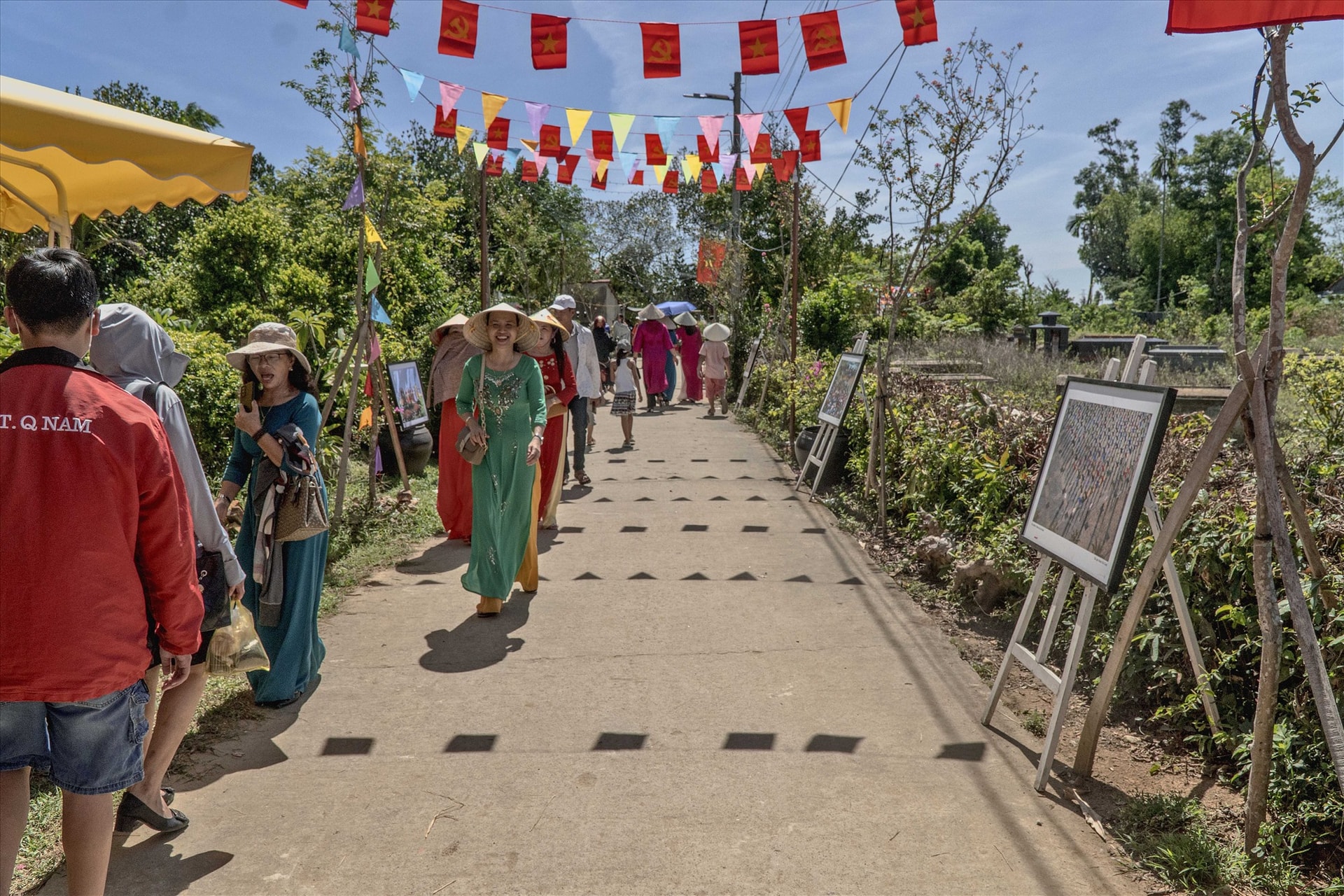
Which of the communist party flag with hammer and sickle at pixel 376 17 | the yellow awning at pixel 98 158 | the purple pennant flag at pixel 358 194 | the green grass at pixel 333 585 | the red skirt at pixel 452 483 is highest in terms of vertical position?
the communist party flag with hammer and sickle at pixel 376 17

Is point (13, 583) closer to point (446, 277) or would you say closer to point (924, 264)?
point (924, 264)

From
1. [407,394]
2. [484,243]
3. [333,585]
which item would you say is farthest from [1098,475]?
[484,243]

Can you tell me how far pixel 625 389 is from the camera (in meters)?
14.8

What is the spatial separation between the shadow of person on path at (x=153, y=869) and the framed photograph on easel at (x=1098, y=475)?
3.06 m

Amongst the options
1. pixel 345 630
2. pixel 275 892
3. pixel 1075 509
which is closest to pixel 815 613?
pixel 1075 509

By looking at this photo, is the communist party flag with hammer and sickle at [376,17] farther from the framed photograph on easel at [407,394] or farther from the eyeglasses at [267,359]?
the eyeglasses at [267,359]

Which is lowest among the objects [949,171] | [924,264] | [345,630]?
[345,630]

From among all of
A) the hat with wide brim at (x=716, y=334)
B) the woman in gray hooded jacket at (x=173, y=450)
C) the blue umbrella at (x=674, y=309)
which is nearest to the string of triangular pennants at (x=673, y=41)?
the woman in gray hooded jacket at (x=173, y=450)

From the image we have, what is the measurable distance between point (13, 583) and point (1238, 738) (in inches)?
151

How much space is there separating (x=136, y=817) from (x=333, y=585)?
3176mm

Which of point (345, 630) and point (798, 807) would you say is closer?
point (798, 807)

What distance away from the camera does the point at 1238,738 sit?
3.39 m

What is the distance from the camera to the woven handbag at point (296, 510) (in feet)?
13.0

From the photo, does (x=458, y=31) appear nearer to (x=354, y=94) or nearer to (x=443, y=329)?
(x=354, y=94)
